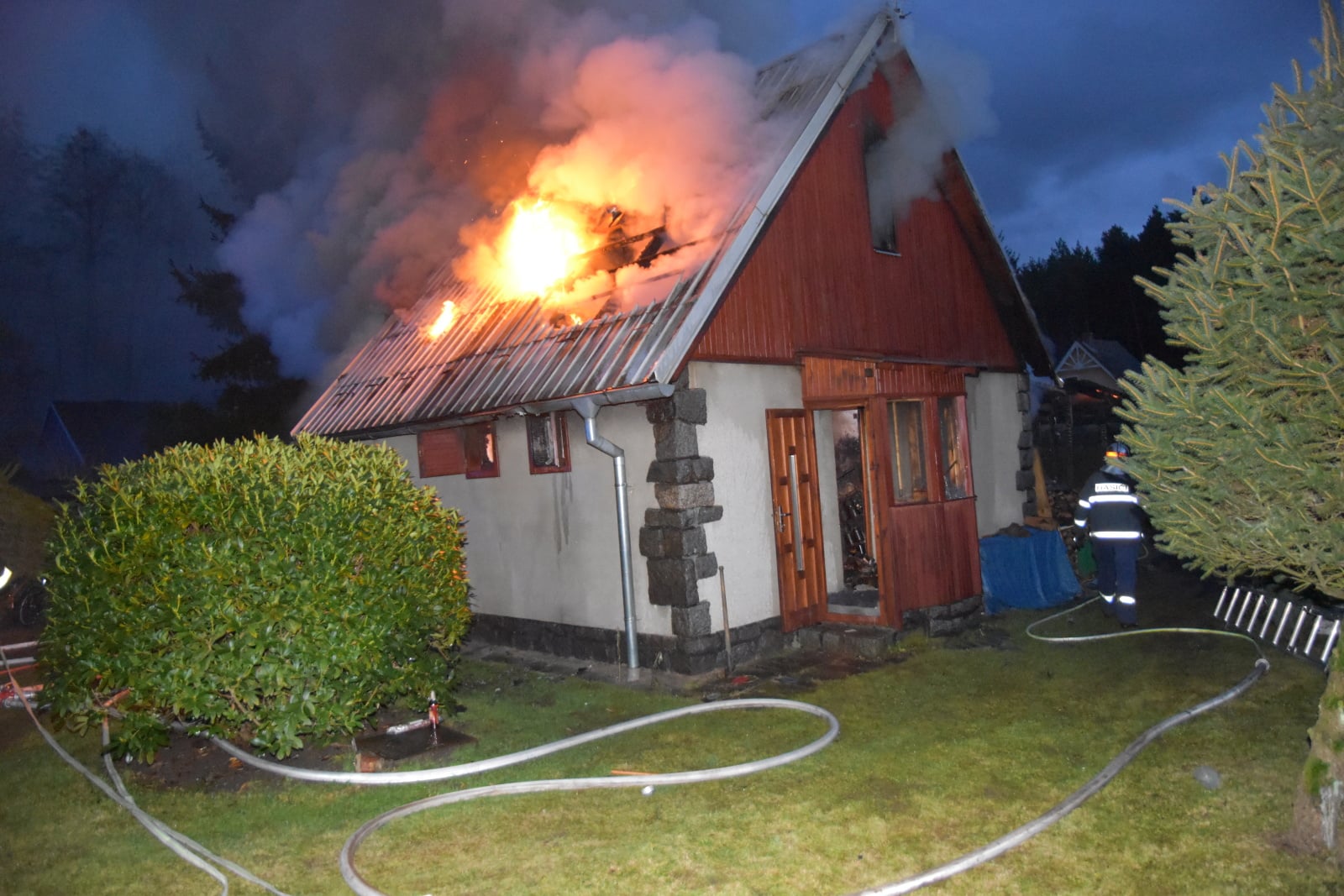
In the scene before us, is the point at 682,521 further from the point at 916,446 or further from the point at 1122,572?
the point at 1122,572

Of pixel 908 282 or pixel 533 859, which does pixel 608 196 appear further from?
pixel 533 859

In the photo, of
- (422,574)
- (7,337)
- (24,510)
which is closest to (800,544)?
(422,574)

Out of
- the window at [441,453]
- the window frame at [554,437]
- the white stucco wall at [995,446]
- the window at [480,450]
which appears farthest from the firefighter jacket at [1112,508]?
the window at [441,453]

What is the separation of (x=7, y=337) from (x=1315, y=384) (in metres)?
51.1

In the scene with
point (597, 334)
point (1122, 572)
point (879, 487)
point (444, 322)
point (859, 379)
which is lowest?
point (1122, 572)

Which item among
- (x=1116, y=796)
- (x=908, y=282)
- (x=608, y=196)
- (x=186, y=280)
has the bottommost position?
(x=1116, y=796)

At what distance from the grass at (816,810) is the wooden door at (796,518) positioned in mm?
1879

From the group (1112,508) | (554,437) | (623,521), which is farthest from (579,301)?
(1112,508)

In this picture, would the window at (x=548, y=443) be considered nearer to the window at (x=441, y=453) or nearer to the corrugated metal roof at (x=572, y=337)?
the corrugated metal roof at (x=572, y=337)

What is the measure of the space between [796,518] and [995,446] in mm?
4495

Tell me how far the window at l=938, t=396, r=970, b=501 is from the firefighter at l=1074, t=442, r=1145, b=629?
1.38 meters

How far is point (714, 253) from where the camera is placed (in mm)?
9094

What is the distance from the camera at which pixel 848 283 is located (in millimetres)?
10484

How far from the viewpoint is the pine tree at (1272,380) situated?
389 centimetres
